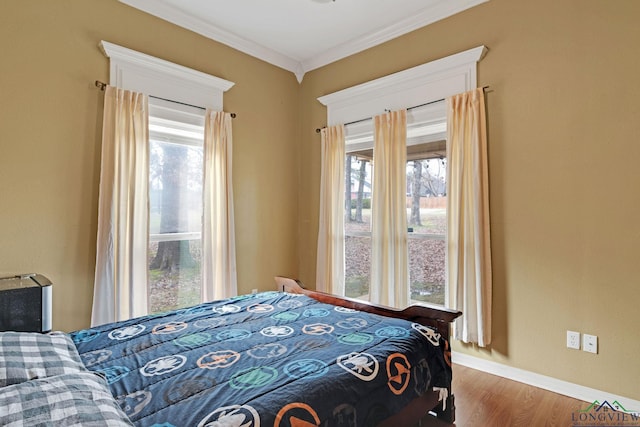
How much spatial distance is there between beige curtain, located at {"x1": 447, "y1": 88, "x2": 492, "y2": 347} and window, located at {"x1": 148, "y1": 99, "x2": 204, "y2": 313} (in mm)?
2191

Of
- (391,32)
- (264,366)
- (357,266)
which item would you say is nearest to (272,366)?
(264,366)

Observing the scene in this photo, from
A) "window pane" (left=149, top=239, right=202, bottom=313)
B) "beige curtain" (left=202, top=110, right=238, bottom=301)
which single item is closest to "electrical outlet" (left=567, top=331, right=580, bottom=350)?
"beige curtain" (left=202, top=110, right=238, bottom=301)

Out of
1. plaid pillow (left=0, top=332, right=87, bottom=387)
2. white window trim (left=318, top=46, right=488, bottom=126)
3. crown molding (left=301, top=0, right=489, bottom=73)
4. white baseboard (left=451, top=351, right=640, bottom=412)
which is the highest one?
crown molding (left=301, top=0, right=489, bottom=73)

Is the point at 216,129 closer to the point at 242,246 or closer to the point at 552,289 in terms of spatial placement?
the point at 242,246

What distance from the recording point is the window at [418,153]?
115 inches

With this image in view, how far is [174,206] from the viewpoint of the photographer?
3098 mm

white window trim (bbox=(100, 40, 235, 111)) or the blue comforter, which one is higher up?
white window trim (bbox=(100, 40, 235, 111))

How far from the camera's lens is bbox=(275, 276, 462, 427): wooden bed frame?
1.52 metres

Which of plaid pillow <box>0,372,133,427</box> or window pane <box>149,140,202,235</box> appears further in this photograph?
window pane <box>149,140,202,235</box>

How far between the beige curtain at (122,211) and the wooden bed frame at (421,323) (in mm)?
1354

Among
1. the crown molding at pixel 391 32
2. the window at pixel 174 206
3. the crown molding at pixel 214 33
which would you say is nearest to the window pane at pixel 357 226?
the crown molding at pixel 391 32

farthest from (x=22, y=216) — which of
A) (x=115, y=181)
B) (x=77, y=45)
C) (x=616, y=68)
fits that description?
(x=616, y=68)

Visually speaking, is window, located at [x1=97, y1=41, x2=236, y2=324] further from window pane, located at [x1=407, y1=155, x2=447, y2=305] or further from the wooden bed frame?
window pane, located at [x1=407, y1=155, x2=447, y2=305]

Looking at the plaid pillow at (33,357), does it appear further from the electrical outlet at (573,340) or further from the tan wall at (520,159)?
the electrical outlet at (573,340)
